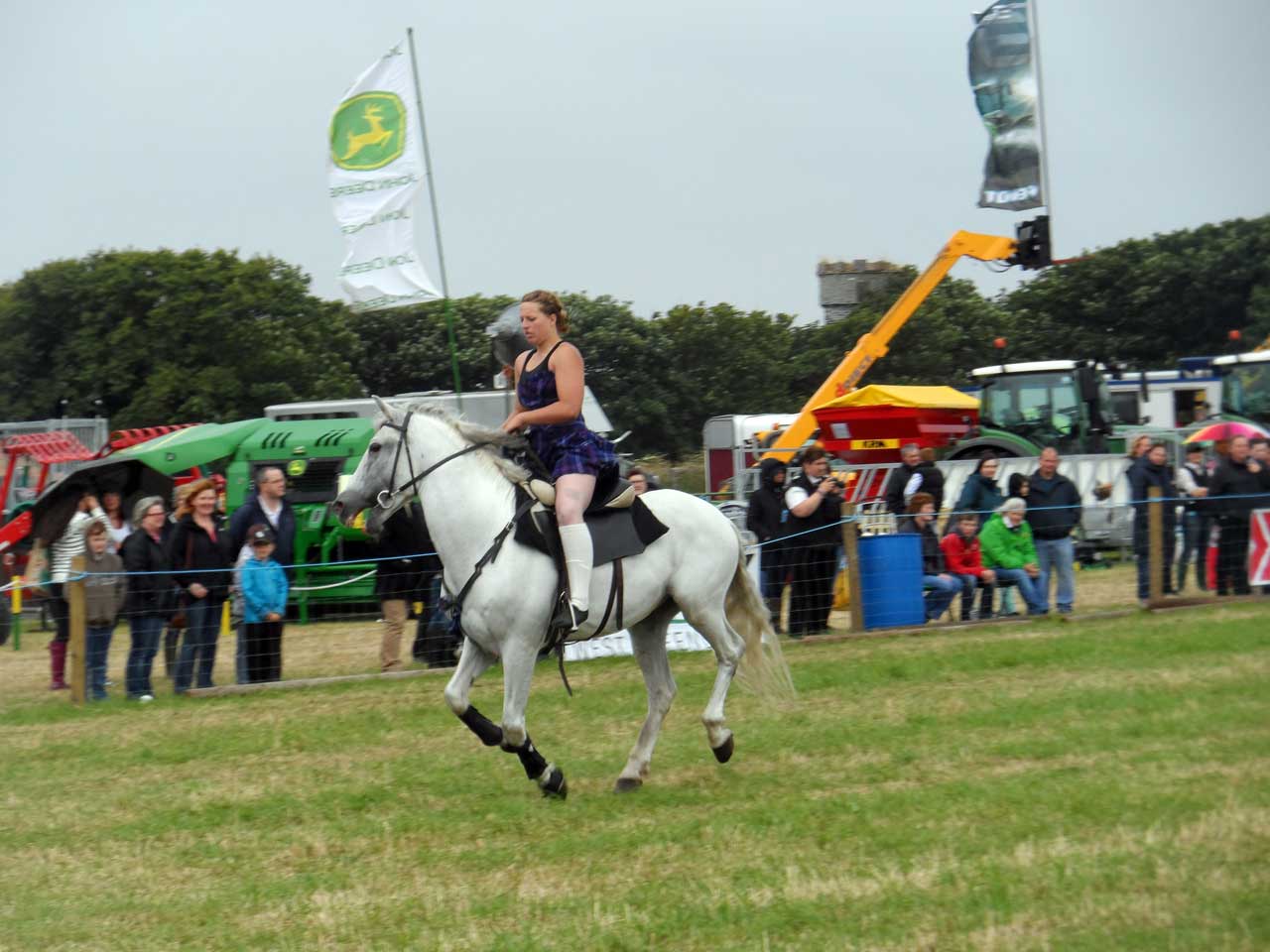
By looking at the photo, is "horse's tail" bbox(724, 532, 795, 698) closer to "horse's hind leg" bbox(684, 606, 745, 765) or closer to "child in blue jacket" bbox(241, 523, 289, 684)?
"horse's hind leg" bbox(684, 606, 745, 765)

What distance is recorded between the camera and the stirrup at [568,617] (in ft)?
24.8

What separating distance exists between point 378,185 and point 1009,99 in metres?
11.1

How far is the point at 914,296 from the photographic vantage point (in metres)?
25.6

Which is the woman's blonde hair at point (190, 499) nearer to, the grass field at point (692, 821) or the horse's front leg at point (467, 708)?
the grass field at point (692, 821)

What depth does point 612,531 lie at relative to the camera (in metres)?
7.84

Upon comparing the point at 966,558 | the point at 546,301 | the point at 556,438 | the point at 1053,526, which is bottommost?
the point at 966,558

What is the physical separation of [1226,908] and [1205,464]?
15277mm

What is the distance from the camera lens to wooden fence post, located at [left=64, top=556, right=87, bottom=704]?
12.0 metres

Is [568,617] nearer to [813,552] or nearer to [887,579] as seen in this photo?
[813,552]

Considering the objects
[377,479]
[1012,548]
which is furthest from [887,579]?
[377,479]

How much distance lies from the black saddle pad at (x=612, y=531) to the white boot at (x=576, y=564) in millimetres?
109

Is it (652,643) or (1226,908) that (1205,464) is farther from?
(1226,908)

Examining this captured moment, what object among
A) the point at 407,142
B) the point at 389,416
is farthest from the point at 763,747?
the point at 407,142

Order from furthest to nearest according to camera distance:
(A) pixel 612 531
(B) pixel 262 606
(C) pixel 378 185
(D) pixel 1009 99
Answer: (D) pixel 1009 99 → (C) pixel 378 185 → (B) pixel 262 606 → (A) pixel 612 531
